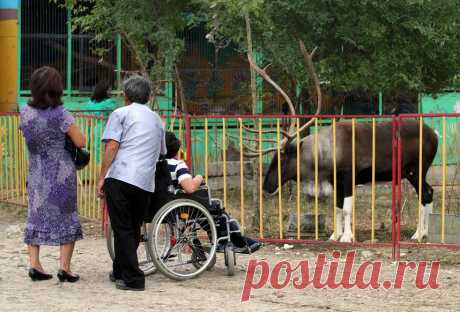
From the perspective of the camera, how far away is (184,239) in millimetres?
9273

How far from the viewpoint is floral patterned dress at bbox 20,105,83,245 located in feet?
29.1

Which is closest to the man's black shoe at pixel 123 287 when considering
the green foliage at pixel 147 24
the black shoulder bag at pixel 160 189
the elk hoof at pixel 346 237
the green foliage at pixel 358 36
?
the black shoulder bag at pixel 160 189

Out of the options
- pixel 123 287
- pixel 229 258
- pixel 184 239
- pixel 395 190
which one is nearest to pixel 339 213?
pixel 395 190

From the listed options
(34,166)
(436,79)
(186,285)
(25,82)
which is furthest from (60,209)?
(25,82)

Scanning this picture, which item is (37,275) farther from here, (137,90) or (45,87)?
(137,90)

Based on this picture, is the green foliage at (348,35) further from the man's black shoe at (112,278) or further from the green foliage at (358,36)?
the man's black shoe at (112,278)

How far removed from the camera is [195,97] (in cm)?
1823

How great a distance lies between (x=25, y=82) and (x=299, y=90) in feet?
15.4

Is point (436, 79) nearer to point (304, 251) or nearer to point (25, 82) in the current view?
point (304, 251)

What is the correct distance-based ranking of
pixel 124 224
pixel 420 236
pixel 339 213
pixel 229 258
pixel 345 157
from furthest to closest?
1. pixel 339 213
2. pixel 345 157
3. pixel 420 236
4. pixel 229 258
5. pixel 124 224

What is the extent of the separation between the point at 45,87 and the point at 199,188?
1.59 meters

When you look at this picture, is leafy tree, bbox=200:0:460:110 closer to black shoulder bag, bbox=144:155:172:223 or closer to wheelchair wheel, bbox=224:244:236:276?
black shoulder bag, bbox=144:155:172:223

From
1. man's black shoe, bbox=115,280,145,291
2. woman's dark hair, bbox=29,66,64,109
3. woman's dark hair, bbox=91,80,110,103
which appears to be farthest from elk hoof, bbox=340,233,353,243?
woman's dark hair, bbox=91,80,110,103

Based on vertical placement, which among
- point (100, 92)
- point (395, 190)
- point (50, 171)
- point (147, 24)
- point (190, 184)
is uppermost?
point (147, 24)
